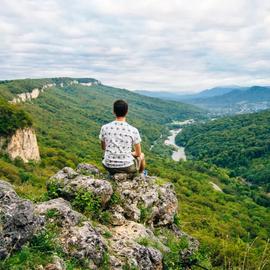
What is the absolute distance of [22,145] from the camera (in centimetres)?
7069

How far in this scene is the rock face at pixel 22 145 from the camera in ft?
223

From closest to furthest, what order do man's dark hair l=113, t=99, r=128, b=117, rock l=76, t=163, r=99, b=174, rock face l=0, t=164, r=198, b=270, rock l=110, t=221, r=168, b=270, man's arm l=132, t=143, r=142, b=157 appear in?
rock face l=0, t=164, r=198, b=270 < rock l=110, t=221, r=168, b=270 < man's dark hair l=113, t=99, r=128, b=117 < man's arm l=132, t=143, r=142, b=157 < rock l=76, t=163, r=99, b=174

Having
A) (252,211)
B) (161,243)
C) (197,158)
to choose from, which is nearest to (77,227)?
(161,243)

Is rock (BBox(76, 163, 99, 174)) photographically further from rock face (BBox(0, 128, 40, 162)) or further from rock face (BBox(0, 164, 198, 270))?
rock face (BBox(0, 128, 40, 162))

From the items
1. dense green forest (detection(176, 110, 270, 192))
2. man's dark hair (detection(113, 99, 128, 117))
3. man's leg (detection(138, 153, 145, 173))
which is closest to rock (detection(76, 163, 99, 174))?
man's leg (detection(138, 153, 145, 173))

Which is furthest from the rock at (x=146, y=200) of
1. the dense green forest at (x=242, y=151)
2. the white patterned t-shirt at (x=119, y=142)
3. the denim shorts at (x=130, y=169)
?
the dense green forest at (x=242, y=151)

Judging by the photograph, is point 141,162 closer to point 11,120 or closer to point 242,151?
point 11,120

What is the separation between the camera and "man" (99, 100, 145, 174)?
40.6 ft

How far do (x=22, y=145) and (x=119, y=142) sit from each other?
6130 centimetres

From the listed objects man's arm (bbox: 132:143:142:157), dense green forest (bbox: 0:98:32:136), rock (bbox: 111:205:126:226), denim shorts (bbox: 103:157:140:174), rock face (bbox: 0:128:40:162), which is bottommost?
rock face (bbox: 0:128:40:162)

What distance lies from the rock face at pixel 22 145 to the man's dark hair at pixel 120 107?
5906cm

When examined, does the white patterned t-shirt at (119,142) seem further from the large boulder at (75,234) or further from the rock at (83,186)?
the large boulder at (75,234)

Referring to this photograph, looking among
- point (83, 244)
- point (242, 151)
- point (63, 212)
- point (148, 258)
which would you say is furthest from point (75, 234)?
point (242, 151)

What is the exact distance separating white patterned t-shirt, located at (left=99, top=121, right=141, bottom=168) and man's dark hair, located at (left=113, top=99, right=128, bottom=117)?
0.37m
